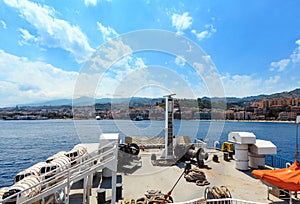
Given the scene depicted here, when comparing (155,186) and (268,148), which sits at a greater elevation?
(268,148)

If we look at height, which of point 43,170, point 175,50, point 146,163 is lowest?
point 146,163

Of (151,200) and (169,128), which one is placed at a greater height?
(169,128)

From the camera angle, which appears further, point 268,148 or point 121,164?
point 121,164

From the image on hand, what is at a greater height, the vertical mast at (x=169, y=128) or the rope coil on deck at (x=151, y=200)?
the vertical mast at (x=169, y=128)

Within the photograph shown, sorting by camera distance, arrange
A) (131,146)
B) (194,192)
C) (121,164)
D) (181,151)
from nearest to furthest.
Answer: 1. (194,192)
2. (121,164)
3. (181,151)
4. (131,146)

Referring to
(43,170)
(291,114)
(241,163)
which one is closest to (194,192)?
(241,163)

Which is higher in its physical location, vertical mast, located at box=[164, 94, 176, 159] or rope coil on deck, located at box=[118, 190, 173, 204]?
vertical mast, located at box=[164, 94, 176, 159]

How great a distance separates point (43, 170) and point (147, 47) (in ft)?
24.0

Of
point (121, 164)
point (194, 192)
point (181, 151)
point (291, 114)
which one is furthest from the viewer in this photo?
point (291, 114)

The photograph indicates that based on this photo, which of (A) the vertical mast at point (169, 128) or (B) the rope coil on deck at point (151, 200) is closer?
(B) the rope coil on deck at point (151, 200)

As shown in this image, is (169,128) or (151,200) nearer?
(151,200)

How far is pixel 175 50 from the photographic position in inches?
→ 435

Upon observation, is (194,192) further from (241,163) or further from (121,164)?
(121,164)

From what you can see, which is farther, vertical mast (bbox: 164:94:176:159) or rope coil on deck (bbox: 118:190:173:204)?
vertical mast (bbox: 164:94:176:159)
